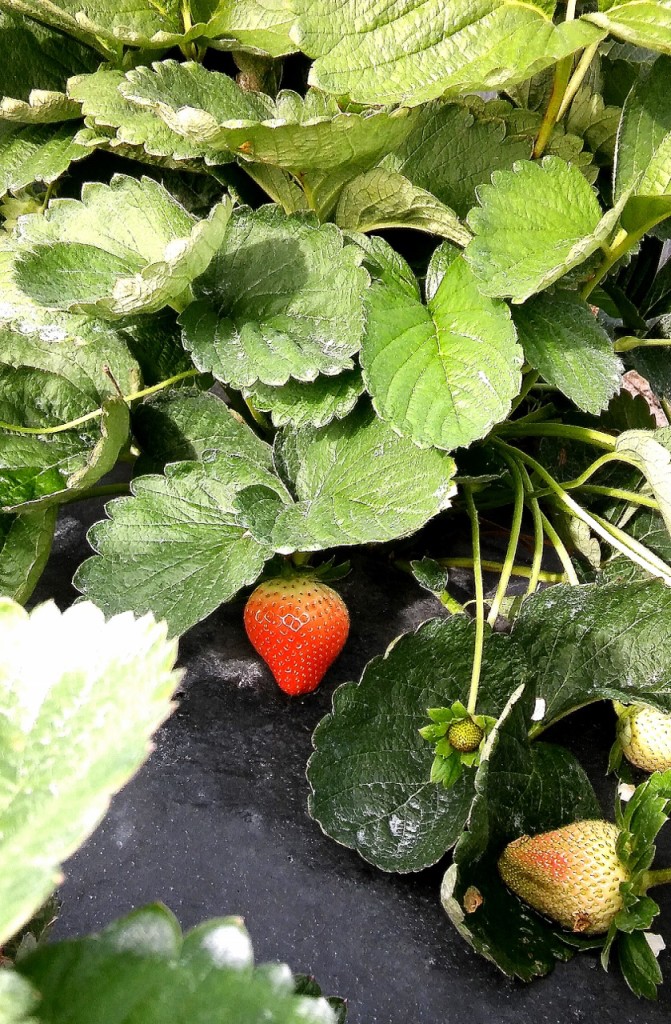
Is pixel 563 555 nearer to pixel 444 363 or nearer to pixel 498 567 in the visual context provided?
pixel 498 567

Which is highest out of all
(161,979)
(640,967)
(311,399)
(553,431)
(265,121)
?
(265,121)

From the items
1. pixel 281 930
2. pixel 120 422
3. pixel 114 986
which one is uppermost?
pixel 114 986

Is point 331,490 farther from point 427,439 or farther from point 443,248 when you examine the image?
point 443,248

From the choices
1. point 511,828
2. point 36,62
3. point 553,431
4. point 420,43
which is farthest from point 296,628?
point 36,62

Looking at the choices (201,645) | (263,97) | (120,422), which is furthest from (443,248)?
(201,645)

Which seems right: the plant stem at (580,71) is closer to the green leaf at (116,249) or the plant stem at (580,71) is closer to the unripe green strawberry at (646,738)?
the green leaf at (116,249)

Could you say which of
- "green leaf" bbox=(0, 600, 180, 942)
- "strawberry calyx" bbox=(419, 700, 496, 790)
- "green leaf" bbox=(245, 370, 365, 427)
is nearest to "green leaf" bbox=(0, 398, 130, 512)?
"green leaf" bbox=(245, 370, 365, 427)

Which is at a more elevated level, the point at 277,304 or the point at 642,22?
the point at 642,22

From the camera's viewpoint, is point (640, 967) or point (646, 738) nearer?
point (640, 967)
